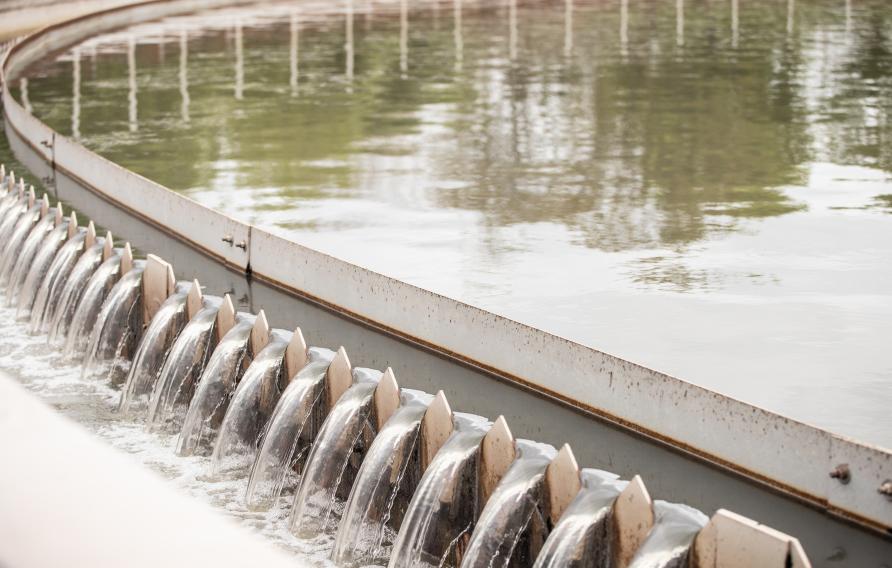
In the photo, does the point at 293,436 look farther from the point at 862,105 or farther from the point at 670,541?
the point at 862,105

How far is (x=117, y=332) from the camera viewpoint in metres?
6.49

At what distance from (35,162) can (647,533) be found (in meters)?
9.14

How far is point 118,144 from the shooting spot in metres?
11.4

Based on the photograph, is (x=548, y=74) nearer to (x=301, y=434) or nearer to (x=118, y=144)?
(x=118, y=144)

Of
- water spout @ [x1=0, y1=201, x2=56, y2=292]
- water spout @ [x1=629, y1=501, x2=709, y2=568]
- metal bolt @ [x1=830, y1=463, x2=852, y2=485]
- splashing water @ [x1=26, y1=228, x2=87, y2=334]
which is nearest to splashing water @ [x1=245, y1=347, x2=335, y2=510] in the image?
water spout @ [x1=629, y1=501, x2=709, y2=568]

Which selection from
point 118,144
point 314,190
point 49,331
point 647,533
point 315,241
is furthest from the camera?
point 118,144

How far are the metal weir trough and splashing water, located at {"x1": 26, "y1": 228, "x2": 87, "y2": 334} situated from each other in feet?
1.30

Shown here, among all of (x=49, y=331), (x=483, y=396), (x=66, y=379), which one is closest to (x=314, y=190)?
(x=49, y=331)

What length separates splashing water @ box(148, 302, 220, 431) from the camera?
18.8ft

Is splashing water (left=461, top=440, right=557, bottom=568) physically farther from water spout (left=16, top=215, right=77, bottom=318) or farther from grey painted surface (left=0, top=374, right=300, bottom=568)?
water spout (left=16, top=215, right=77, bottom=318)

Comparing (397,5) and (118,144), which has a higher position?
(397,5)

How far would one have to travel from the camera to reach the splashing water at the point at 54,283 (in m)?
7.29

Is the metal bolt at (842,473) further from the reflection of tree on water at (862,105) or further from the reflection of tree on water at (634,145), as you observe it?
the reflection of tree on water at (862,105)

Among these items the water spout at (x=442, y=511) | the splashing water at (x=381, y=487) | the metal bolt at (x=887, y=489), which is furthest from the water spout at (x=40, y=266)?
the metal bolt at (x=887, y=489)
